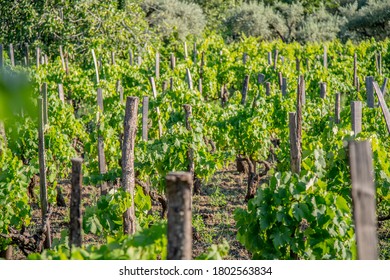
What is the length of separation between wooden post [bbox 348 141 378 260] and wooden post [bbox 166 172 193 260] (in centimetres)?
66

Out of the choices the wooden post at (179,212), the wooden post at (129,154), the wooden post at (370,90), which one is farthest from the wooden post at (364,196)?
the wooden post at (370,90)

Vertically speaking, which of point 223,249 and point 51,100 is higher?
point 51,100

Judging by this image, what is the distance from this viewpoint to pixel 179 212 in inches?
88.5

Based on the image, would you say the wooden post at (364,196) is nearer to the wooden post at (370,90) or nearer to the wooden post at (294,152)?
the wooden post at (294,152)

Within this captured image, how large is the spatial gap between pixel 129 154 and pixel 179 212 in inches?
99.2

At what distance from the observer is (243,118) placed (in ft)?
25.8

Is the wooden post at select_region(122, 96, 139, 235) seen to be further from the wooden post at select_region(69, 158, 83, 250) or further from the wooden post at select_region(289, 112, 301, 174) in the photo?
the wooden post at select_region(69, 158, 83, 250)

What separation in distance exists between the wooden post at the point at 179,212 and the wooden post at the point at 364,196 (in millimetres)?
659

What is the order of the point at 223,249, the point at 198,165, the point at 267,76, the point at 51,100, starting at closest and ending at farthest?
the point at 223,249 → the point at 198,165 → the point at 51,100 → the point at 267,76

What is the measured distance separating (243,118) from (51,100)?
250 cm

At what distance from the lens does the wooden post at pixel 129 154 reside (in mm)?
4656

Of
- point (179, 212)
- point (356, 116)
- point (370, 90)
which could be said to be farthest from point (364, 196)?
point (370, 90)

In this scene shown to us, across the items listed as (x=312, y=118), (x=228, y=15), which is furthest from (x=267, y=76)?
(x=228, y=15)

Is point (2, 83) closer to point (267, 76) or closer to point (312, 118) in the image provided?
point (312, 118)
